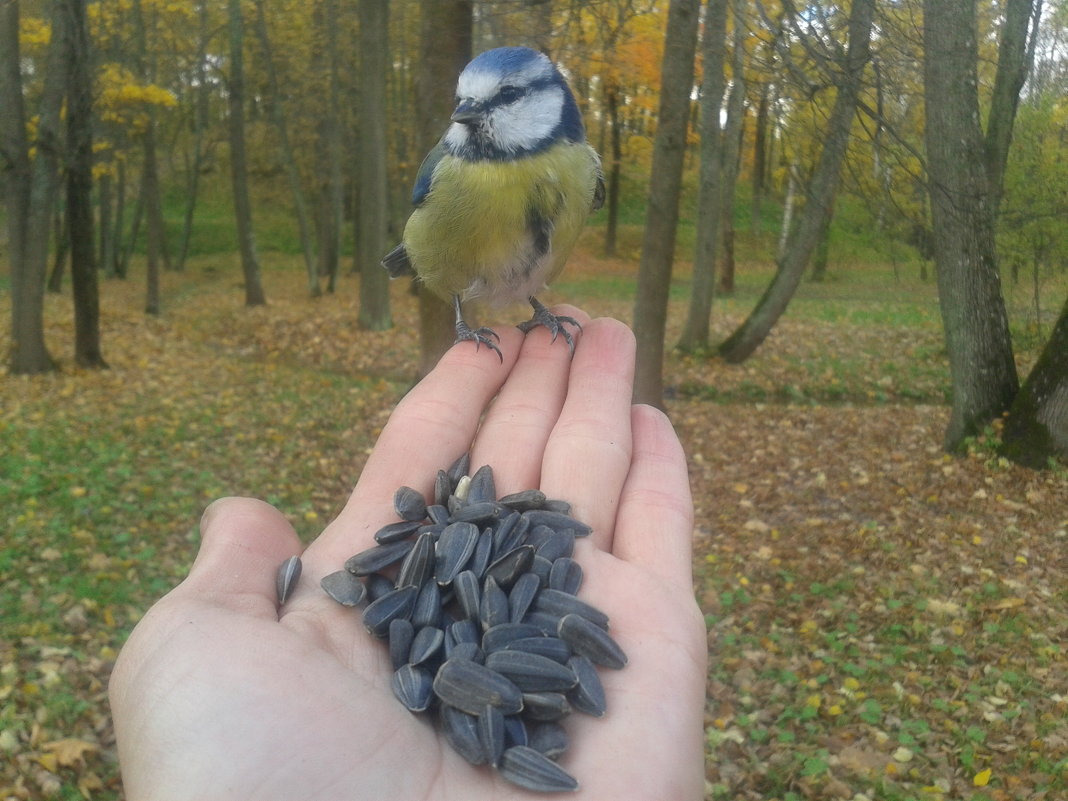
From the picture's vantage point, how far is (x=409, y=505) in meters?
2.30

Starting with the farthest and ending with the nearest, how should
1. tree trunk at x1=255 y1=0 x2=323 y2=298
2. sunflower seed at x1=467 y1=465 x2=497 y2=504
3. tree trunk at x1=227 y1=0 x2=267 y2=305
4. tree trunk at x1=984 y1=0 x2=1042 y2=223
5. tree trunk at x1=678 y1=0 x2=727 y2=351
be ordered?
tree trunk at x1=255 y1=0 x2=323 y2=298, tree trunk at x1=227 y1=0 x2=267 y2=305, tree trunk at x1=678 y1=0 x2=727 y2=351, tree trunk at x1=984 y1=0 x2=1042 y2=223, sunflower seed at x1=467 y1=465 x2=497 y2=504

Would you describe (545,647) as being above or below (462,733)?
above

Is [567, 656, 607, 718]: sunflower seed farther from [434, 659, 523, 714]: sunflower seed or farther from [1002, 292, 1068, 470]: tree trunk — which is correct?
[1002, 292, 1068, 470]: tree trunk

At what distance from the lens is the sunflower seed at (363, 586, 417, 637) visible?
6.41 ft

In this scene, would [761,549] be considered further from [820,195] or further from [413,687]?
[820,195]

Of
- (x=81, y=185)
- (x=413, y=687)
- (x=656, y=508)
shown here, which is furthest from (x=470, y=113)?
(x=81, y=185)

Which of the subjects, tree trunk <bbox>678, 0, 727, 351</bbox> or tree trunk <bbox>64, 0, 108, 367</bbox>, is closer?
tree trunk <bbox>64, 0, 108, 367</bbox>

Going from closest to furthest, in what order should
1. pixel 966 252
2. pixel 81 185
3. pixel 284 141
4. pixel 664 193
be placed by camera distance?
pixel 966 252 → pixel 664 193 → pixel 81 185 → pixel 284 141

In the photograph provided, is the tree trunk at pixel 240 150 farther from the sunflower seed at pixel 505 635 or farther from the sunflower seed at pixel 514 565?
the sunflower seed at pixel 505 635

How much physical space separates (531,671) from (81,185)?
27.4 feet

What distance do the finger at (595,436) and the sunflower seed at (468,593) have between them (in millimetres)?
396

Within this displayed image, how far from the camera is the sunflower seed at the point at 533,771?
1570 millimetres

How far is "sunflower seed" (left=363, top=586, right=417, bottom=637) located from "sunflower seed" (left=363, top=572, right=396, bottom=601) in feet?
0.11

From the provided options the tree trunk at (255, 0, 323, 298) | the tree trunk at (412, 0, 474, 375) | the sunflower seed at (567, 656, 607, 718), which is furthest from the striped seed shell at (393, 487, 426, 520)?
the tree trunk at (255, 0, 323, 298)
